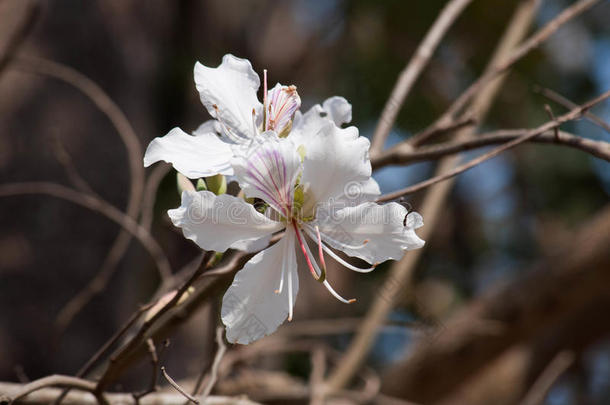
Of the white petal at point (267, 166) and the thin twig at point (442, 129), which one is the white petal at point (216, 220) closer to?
the white petal at point (267, 166)

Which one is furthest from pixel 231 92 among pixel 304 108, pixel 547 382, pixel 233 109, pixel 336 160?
pixel 304 108

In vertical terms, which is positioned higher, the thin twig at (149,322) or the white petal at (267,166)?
the white petal at (267,166)

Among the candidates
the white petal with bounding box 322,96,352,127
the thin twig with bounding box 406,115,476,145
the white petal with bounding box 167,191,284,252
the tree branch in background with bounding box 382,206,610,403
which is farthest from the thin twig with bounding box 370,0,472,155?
the tree branch in background with bounding box 382,206,610,403

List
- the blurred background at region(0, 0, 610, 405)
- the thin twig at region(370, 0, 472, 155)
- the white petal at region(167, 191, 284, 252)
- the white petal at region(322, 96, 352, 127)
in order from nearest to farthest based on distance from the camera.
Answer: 1. the white petal at region(167, 191, 284, 252)
2. the white petal at region(322, 96, 352, 127)
3. the thin twig at region(370, 0, 472, 155)
4. the blurred background at region(0, 0, 610, 405)

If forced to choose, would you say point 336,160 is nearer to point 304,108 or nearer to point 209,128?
point 209,128

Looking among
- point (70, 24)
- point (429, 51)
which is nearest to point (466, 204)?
point (70, 24)

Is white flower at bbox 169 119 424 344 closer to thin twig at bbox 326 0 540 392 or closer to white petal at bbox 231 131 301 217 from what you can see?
white petal at bbox 231 131 301 217

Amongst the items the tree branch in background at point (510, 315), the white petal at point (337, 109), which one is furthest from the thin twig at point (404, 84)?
the tree branch in background at point (510, 315)

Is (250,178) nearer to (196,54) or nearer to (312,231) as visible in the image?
(312,231)
